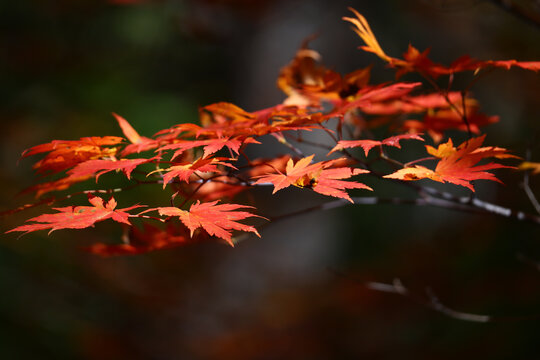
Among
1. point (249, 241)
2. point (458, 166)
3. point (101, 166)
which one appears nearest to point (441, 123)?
point (458, 166)

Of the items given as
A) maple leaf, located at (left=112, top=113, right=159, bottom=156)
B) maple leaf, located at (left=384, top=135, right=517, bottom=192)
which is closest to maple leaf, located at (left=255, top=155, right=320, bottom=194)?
maple leaf, located at (left=384, top=135, right=517, bottom=192)

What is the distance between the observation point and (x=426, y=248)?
357 cm

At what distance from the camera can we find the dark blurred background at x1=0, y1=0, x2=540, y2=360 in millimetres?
2623

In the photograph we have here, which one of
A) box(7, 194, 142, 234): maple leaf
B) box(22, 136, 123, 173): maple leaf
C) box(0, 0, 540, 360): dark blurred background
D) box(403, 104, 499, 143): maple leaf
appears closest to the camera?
box(7, 194, 142, 234): maple leaf

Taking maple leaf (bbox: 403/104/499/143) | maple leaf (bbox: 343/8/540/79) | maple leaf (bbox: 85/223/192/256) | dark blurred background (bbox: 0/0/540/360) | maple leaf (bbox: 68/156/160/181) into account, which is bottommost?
dark blurred background (bbox: 0/0/540/360)

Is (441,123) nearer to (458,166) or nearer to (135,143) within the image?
(458,166)

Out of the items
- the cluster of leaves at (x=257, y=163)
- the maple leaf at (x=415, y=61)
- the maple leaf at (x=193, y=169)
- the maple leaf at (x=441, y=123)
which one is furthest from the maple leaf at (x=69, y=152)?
the maple leaf at (x=441, y=123)

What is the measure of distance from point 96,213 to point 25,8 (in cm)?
504

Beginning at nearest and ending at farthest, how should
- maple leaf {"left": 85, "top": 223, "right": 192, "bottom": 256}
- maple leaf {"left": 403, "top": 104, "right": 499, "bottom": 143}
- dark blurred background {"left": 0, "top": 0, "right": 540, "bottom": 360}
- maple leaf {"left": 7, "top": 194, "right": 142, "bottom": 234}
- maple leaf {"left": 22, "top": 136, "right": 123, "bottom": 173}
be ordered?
maple leaf {"left": 7, "top": 194, "right": 142, "bottom": 234} → maple leaf {"left": 22, "top": 136, "right": 123, "bottom": 173} → maple leaf {"left": 85, "top": 223, "right": 192, "bottom": 256} → maple leaf {"left": 403, "top": 104, "right": 499, "bottom": 143} → dark blurred background {"left": 0, "top": 0, "right": 540, "bottom": 360}

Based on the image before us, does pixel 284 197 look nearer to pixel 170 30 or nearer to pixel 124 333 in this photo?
pixel 124 333

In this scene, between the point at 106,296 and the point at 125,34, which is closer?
the point at 106,296

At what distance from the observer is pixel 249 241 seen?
434 cm

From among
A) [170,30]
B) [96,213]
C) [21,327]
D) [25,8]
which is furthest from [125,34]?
[96,213]

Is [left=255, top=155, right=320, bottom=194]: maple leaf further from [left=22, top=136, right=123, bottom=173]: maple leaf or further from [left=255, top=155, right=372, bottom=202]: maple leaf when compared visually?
[left=22, top=136, right=123, bottom=173]: maple leaf
